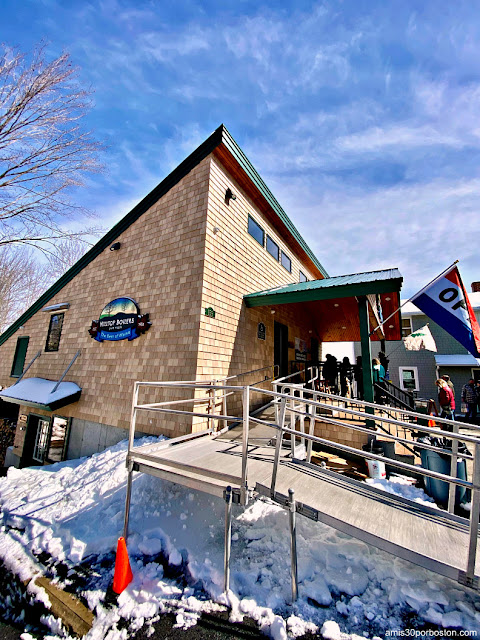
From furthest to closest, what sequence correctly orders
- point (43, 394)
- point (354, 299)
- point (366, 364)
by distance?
point (43, 394), point (354, 299), point (366, 364)

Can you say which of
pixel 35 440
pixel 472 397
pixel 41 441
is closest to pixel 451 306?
pixel 472 397

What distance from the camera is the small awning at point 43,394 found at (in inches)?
339

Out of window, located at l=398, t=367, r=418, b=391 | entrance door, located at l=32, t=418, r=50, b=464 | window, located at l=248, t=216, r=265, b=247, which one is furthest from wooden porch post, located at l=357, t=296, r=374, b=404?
window, located at l=398, t=367, r=418, b=391

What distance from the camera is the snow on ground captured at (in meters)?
2.75

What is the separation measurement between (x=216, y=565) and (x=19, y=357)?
14040 millimetres

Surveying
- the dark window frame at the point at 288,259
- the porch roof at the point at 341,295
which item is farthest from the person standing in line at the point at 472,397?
the dark window frame at the point at 288,259

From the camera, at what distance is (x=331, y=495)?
339 centimetres

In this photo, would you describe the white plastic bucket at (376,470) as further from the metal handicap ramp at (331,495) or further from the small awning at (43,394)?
→ the small awning at (43,394)

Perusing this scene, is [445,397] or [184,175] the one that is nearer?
[445,397]

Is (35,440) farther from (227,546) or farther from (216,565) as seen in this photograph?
(227,546)

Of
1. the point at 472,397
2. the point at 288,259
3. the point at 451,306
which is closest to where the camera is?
the point at 451,306

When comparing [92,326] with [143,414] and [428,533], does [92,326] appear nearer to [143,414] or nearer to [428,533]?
[143,414]

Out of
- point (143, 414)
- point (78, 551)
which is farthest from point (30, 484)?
point (78, 551)

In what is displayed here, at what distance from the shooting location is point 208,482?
360 centimetres
